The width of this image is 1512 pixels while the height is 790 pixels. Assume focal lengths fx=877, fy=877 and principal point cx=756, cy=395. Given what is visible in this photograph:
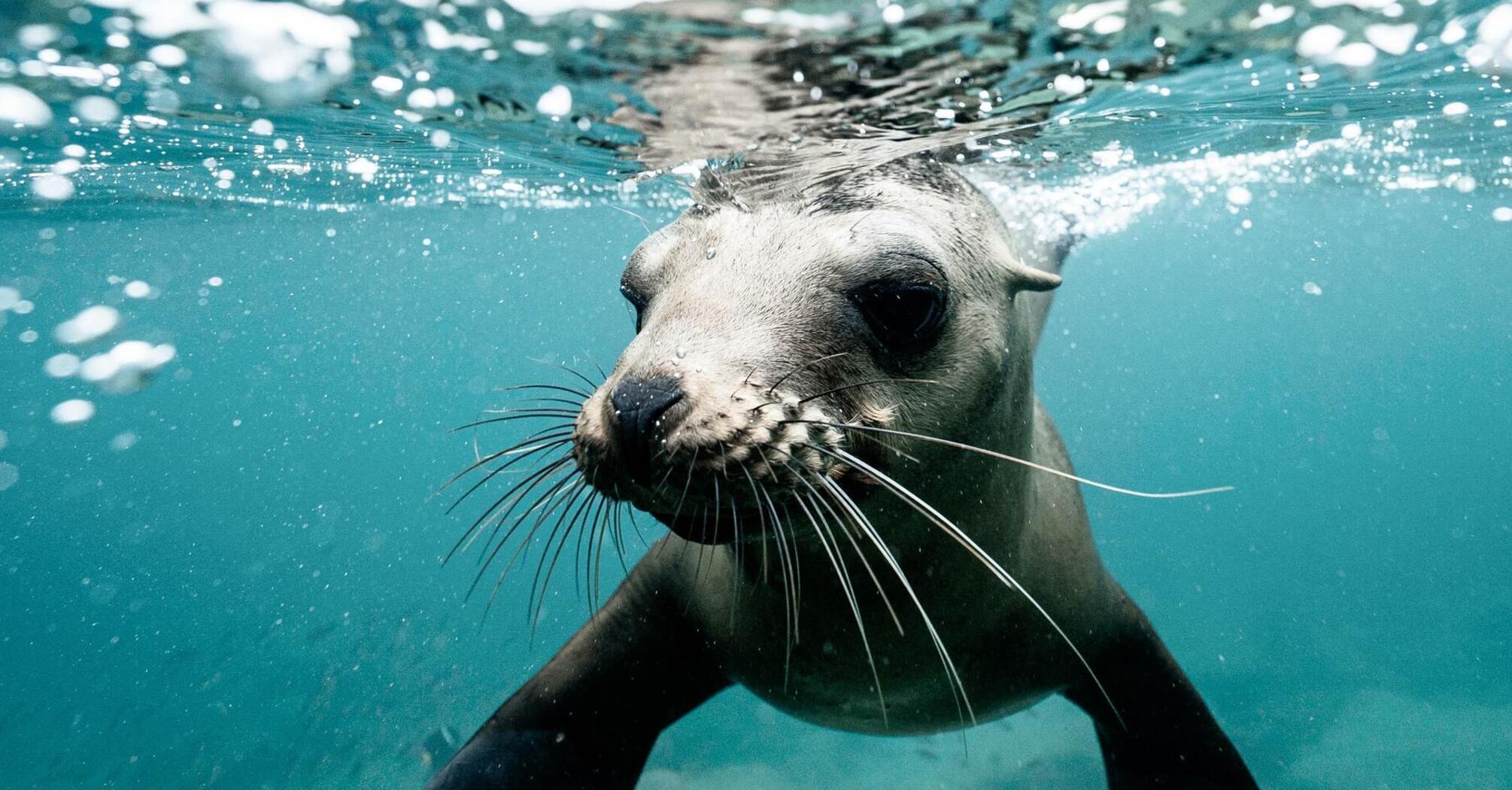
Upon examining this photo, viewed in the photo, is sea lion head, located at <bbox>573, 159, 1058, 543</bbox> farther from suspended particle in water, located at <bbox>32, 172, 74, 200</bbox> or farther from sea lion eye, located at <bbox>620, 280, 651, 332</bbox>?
suspended particle in water, located at <bbox>32, 172, 74, 200</bbox>

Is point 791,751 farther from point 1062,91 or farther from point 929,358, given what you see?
point 929,358

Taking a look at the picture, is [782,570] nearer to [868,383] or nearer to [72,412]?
[868,383]

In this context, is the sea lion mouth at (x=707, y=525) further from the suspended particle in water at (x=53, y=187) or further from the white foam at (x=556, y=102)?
the suspended particle in water at (x=53, y=187)

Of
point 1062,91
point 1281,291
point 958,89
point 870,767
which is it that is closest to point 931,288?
point 958,89

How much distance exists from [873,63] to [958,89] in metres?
0.69

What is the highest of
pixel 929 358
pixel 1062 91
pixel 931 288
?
pixel 1062 91

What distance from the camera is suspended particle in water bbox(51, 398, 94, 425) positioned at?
5362cm

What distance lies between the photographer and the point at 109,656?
1774 inches

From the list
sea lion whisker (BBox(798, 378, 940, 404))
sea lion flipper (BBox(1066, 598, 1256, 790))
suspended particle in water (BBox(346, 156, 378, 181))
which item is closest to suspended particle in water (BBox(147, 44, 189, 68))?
suspended particle in water (BBox(346, 156, 378, 181))

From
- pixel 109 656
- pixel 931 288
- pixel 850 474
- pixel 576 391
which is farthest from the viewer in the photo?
pixel 109 656

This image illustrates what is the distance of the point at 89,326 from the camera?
141ft

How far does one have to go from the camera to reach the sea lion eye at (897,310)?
2238 mm

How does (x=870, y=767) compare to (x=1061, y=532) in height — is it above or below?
below

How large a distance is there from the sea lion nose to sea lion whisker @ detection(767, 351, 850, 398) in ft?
0.83
